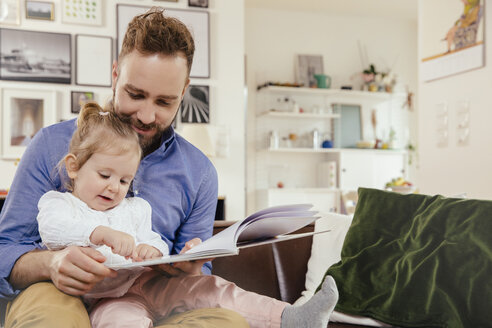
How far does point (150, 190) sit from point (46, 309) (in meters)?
0.39

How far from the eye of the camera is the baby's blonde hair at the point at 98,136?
1.08 metres

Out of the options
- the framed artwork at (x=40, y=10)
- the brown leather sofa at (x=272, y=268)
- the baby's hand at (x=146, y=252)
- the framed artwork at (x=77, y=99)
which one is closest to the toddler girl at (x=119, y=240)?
the baby's hand at (x=146, y=252)

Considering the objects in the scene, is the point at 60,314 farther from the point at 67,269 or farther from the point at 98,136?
the point at 98,136

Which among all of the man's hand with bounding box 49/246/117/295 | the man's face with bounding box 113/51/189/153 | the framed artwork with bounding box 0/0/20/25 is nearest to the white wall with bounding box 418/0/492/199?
the man's face with bounding box 113/51/189/153

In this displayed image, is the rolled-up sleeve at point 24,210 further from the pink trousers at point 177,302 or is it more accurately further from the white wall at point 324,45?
the white wall at point 324,45

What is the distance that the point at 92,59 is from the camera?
473cm

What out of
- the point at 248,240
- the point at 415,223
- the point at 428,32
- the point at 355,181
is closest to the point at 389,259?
the point at 415,223

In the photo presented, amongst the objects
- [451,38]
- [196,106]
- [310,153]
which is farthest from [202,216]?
[310,153]

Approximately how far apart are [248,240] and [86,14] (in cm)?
410

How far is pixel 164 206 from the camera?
1255mm

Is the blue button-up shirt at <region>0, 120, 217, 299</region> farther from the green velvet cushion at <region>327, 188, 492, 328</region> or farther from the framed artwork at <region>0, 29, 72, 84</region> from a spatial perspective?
the framed artwork at <region>0, 29, 72, 84</region>

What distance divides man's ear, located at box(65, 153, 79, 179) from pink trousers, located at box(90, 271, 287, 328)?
0.87 feet

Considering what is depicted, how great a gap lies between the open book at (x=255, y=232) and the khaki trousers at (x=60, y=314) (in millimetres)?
108

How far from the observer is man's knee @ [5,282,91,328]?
0.91 meters
